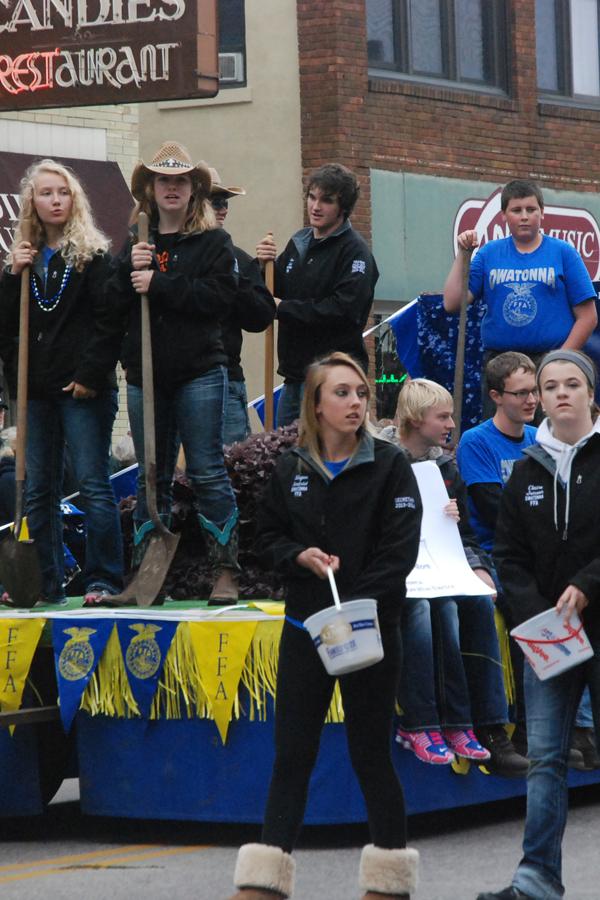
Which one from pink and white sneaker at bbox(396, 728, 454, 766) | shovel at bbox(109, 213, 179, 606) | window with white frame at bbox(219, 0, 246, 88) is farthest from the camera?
window with white frame at bbox(219, 0, 246, 88)

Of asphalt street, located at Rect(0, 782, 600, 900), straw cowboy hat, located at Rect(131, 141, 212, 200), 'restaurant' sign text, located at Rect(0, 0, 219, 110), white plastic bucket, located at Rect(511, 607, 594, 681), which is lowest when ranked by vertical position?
asphalt street, located at Rect(0, 782, 600, 900)

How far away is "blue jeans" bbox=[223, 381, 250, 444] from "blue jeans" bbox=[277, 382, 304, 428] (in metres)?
0.41

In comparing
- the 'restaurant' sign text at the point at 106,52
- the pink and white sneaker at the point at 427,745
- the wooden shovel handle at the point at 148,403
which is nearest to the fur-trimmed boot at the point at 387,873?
the pink and white sneaker at the point at 427,745

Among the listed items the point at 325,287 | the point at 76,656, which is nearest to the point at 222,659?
the point at 76,656

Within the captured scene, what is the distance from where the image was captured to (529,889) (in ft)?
19.1

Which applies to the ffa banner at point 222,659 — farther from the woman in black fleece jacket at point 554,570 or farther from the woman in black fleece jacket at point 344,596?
the woman in black fleece jacket at point 554,570

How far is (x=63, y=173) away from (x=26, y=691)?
2.27 meters

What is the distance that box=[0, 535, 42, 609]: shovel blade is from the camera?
7957mm

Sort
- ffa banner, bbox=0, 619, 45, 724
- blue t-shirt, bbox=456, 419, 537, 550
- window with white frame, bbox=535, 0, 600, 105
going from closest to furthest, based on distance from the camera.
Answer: ffa banner, bbox=0, 619, 45, 724 → blue t-shirt, bbox=456, 419, 537, 550 → window with white frame, bbox=535, 0, 600, 105

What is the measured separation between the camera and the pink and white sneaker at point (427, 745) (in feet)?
23.6

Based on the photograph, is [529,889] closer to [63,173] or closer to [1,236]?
[63,173]

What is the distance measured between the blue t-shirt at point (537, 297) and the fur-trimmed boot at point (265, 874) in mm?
4485

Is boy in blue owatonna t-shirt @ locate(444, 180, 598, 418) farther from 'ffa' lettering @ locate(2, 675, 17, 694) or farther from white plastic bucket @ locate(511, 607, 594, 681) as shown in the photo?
white plastic bucket @ locate(511, 607, 594, 681)

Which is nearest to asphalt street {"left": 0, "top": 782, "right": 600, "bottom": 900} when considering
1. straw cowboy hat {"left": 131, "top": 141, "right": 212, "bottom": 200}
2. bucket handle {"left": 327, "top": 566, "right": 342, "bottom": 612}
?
bucket handle {"left": 327, "top": 566, "right": 342, "bottom": 612}
